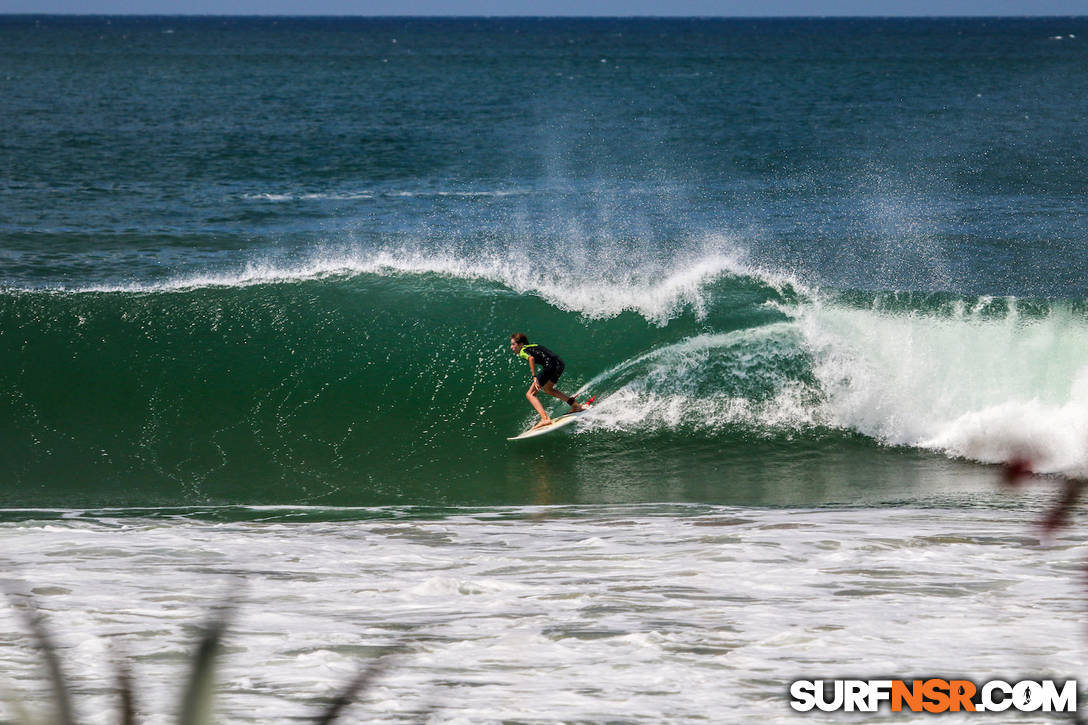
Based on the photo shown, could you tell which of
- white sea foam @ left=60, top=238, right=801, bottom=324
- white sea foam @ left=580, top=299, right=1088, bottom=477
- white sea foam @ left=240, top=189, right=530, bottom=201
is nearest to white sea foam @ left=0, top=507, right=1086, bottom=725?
white sea foam @ left=580, top=299, right=1088, bottom=477

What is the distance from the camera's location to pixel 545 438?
1144cm

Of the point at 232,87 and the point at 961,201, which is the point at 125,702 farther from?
the point at 232,87

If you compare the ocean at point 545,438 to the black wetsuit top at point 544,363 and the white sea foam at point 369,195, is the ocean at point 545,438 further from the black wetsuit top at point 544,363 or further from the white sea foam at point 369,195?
the black wetsuit top at point 544,363

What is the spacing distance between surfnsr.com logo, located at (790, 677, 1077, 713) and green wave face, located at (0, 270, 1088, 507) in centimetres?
476

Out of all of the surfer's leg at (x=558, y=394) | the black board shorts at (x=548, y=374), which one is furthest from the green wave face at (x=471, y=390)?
the black board shorts at (x=548, y=374)

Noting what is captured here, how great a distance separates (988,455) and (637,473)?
347 centimetres

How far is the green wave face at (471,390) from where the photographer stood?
34.2 feet

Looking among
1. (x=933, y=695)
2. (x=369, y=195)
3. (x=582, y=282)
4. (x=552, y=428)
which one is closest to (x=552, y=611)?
(x=933, y=695)

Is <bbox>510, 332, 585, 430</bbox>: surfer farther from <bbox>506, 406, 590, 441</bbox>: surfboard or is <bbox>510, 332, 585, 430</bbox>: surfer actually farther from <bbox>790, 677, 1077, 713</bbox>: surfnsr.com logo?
<bbox>790, 677, 1077, 713</bbox>: surfnsr.com logo

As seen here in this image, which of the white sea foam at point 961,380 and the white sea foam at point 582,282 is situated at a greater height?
the white sea foam at point 582,282

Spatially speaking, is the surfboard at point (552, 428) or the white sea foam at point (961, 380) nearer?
the white sea foam at point (961, 380)

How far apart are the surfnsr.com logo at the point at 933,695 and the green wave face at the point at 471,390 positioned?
4.76m

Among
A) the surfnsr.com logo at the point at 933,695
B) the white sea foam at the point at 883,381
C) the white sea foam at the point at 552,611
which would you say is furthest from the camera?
the white sea foam at the point at 883,381

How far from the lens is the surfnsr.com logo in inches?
186
